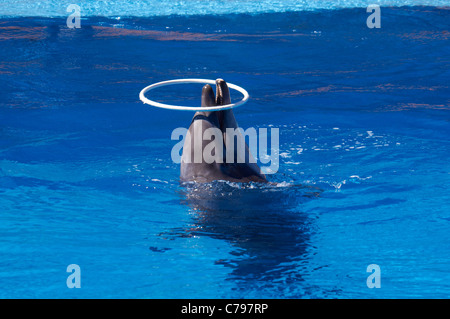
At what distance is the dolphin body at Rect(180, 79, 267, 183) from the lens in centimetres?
444

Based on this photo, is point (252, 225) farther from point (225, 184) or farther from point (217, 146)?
point (217, 146)

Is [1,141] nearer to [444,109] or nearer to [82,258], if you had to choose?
[82,258]

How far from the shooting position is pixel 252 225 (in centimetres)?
464

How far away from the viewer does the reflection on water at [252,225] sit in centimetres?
431

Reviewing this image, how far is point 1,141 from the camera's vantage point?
23.4 ft

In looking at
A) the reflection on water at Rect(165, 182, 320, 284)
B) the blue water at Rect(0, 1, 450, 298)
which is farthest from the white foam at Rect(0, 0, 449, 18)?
the reflection on water at Rect(165, 182, 320, 284)

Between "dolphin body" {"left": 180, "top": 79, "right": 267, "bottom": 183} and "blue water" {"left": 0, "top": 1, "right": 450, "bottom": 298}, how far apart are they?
0.10m

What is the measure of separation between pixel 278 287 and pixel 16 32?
9150 millimetres

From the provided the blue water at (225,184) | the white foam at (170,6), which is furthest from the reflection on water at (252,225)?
the white foam at (170,6)

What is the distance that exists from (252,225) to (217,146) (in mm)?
651

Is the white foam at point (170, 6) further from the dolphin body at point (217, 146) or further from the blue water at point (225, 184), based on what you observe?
the dolphin body at point (217, 146)

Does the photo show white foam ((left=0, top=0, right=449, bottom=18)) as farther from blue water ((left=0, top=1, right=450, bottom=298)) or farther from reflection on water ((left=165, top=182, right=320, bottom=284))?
reflection on water ((left=165, top=182, right=320, bottom=284))

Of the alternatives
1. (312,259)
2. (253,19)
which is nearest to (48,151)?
(312,259)

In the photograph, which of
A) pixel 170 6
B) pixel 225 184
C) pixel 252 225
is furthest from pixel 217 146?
pixel 170 6
